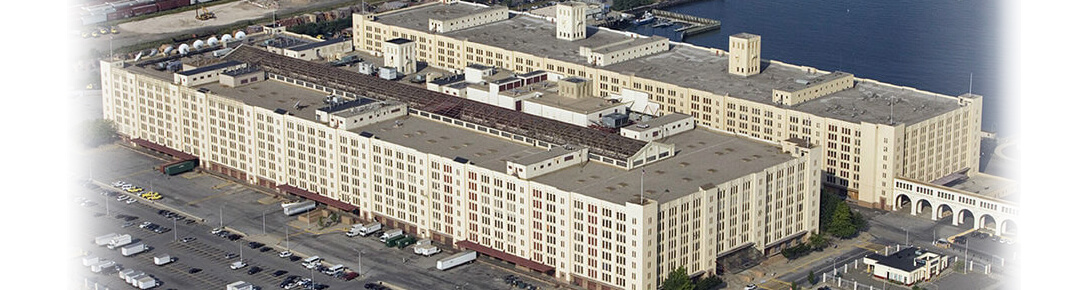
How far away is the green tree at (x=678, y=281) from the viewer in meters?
190

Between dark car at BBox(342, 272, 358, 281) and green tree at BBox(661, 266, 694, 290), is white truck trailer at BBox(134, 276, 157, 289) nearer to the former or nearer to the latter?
dark car at BBox(342, 272, 358, 281)

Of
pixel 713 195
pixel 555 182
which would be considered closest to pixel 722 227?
pixel 713 195

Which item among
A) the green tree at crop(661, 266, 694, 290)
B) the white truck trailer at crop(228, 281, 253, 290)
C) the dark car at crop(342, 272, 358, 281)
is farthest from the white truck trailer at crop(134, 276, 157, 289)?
the green tree at crop(661, 266, 694, 290)

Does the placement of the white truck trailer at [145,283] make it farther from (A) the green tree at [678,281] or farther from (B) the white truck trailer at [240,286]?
(A) the green tree at [678,281]

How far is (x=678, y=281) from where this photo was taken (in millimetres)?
189625

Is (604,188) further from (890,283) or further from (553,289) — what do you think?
(890,283)

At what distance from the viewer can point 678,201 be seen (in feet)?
625

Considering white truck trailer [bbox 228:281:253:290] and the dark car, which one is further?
the dark car

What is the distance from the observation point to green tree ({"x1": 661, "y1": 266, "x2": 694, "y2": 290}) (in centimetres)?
18950

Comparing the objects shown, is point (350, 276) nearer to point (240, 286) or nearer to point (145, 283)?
point (240, 286)

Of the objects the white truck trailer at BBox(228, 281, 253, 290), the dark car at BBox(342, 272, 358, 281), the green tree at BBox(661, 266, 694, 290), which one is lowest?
the dark car at BBox(342, 272, 358, 281)

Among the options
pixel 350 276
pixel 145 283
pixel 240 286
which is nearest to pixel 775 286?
pixel 350 276

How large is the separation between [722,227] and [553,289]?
20185 mm

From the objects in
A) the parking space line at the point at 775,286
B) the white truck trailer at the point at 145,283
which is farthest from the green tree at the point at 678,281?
the white truck trailer at the point at 145,283
